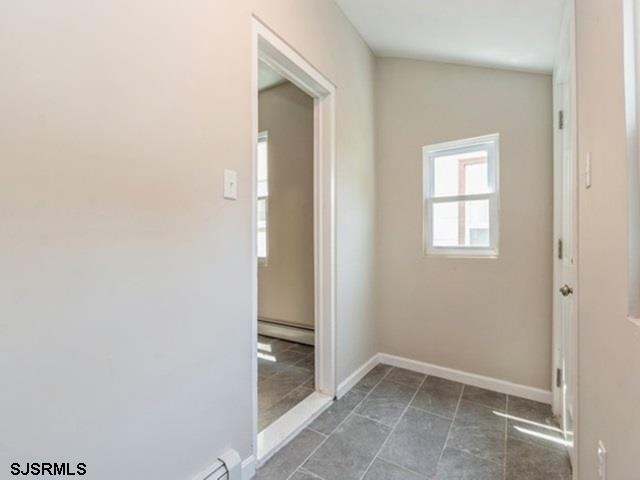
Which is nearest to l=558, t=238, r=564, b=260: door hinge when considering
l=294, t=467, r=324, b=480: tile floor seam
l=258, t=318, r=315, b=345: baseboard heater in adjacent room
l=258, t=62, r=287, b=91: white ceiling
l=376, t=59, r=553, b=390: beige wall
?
l=376, t=59, r=553, b=390: beige wall

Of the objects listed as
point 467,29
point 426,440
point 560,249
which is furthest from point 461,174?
point 426,440

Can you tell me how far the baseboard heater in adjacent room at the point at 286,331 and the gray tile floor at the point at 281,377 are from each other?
0.07 m

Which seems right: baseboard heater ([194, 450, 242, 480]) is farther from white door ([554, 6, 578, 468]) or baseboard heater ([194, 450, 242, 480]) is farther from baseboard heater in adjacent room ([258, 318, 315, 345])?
baseboard heater in adjacent room ([258, 318, 315, 345])

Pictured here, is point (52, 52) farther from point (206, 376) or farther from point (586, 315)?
point (586, 315)

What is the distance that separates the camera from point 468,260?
2438 millimetres

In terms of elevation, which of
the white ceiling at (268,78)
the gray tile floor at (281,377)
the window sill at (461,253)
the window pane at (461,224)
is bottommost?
the gray tile floor at (281,377)

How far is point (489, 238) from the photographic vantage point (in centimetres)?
239

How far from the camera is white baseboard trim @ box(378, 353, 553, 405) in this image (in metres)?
2.16

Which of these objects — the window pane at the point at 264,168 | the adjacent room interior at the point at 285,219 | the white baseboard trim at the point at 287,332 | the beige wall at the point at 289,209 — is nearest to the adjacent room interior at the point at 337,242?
the white baseboard trim at the point at 287,332

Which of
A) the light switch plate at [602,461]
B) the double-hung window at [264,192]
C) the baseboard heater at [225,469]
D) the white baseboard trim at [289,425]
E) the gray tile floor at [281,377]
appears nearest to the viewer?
the light switch plate at [602,461]

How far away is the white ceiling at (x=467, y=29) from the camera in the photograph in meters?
1.68

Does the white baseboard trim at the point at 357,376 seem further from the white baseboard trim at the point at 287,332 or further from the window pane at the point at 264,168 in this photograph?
the window pane at the point at 264,168

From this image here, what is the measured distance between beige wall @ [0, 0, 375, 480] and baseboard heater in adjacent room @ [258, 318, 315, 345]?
6.11 ft

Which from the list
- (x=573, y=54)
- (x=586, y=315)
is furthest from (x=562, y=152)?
(x=586, y=315)
